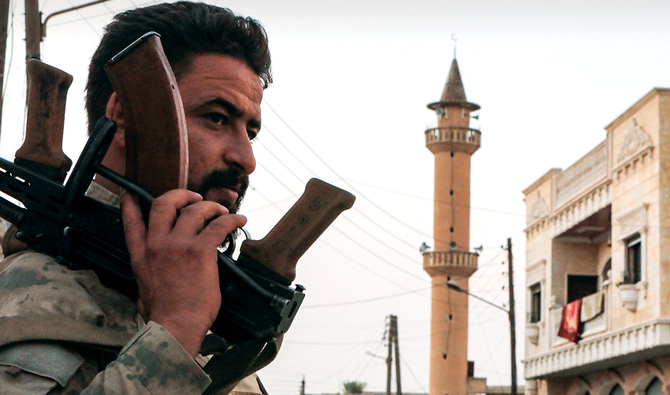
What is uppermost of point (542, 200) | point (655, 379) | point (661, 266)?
point (542, 200)

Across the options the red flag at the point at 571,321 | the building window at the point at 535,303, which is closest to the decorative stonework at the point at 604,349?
the red flag at the point at 571,321

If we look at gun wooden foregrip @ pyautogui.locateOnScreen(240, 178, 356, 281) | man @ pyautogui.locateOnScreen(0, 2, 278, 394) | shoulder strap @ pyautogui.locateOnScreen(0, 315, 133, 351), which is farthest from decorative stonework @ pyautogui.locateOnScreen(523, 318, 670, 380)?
shoulder strap @ pyautogui.locateOnScreen(0, 315, 133, 351)

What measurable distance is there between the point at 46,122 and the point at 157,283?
0.56 meters

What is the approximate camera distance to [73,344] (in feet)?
5.18

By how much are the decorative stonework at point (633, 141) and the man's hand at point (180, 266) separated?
2220 cm

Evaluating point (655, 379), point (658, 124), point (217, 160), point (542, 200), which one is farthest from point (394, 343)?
point (217, 160)

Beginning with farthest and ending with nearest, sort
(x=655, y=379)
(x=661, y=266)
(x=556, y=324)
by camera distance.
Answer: (x=556, y=324), (x=655, y=379), (x=661, y=266)

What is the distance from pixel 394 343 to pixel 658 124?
70.3ft

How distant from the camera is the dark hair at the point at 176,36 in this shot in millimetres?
2055

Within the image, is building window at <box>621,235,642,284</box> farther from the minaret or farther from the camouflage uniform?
the minaret

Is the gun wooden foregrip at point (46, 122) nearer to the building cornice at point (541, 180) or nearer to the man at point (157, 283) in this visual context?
the man at point (157, 283)

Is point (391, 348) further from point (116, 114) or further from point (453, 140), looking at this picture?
point (116, 114)

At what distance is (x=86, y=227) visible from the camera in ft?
5.74

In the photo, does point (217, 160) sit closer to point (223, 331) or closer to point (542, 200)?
point (223, 331)
